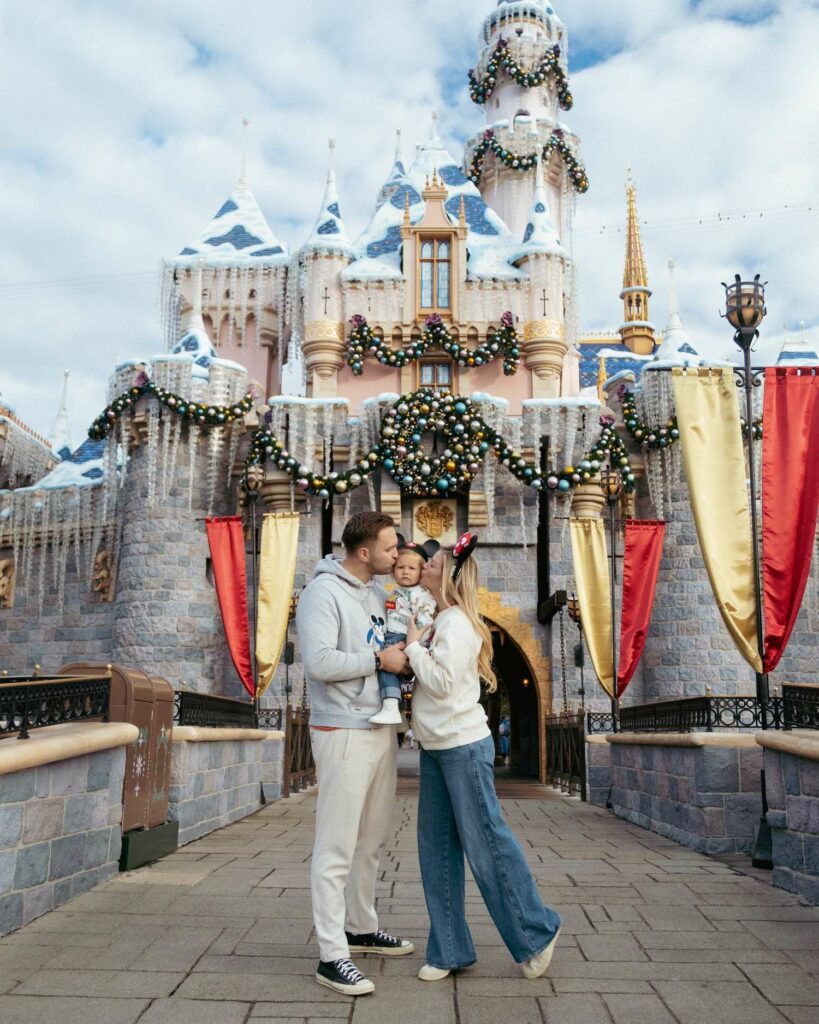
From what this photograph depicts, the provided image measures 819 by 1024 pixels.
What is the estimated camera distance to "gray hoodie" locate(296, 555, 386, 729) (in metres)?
4.15

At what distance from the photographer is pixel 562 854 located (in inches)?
319

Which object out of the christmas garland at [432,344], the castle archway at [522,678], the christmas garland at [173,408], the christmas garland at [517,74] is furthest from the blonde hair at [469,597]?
the christmas garland at [517,74]

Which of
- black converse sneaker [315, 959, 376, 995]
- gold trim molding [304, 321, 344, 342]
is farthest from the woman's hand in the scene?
gold trim molding [304, 321, 344, 342]

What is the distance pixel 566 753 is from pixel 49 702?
39.6 ft

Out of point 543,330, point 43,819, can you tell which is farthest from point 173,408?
point 43,819

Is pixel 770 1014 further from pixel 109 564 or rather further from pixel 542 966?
pixel 109 564

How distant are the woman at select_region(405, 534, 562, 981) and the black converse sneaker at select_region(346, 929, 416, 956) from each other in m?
0.33

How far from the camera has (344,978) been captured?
387 centimetres

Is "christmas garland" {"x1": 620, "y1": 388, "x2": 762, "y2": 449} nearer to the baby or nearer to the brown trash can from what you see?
the brown trash can

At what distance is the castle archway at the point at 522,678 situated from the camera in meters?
19.5

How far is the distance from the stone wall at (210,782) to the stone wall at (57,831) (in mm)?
1813

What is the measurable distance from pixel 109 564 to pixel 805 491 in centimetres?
1739

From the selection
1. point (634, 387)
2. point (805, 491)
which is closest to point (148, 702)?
point (805, 491)

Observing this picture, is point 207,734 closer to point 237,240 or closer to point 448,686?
point 448,686
